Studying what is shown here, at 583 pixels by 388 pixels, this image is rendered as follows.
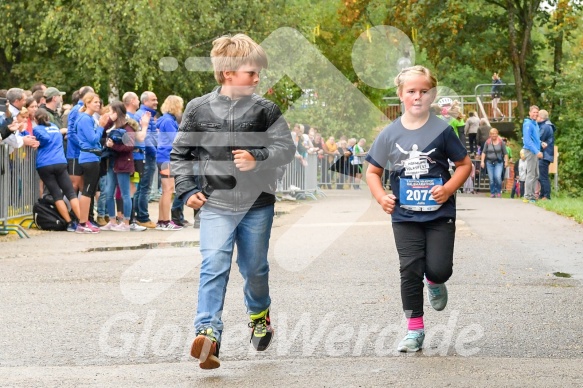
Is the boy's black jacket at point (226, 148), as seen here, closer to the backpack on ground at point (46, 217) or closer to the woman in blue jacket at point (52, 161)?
the woman in blue jacket at point (52, 161)

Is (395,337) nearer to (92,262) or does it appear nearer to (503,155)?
(92,262)

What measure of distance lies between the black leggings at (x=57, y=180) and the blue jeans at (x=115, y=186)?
610 millimetres

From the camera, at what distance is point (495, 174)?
101 feet

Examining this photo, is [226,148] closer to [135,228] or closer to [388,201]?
[388,201]

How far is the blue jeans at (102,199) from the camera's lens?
16.4 m

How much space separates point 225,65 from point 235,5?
27.8m

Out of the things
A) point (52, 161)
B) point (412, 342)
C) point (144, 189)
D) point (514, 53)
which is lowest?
point (412, 342)

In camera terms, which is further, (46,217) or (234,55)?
(46,217)

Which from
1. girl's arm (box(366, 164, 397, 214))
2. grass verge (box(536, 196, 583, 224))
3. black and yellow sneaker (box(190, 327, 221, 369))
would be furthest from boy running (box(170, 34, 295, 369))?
grass verge (box(536, 196, 583, 224))

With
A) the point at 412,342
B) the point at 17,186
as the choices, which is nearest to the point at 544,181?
the point at 17,186

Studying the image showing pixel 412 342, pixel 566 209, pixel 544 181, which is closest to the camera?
pixel 412 342

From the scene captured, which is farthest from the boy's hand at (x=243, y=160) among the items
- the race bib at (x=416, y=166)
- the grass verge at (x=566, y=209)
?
the grass verge at (x=566, y=209)

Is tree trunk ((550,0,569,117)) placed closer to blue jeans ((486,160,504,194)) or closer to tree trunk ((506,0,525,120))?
tree trunk ((506,0,525,120))

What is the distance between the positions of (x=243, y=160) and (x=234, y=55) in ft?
1.80
